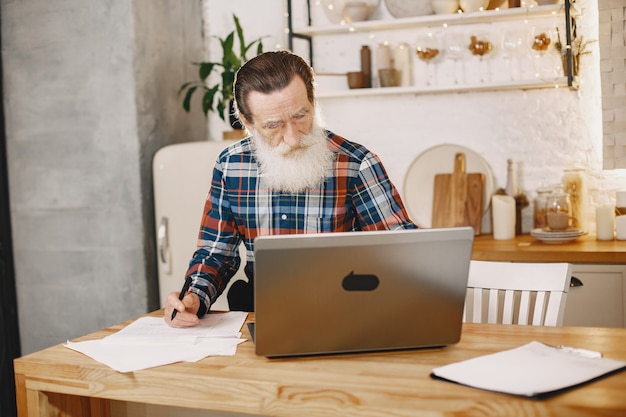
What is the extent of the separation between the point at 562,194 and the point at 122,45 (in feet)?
7.76

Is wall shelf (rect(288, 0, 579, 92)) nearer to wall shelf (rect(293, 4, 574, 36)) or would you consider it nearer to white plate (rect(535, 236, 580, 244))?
wall shelf (rect(293, 4, 574, 36))

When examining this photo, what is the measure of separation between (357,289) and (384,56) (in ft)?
8.34

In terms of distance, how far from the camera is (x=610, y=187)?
3.76m

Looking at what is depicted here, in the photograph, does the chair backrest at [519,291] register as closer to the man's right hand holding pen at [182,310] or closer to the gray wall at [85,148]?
the man's right hand holding pen at [182,310]

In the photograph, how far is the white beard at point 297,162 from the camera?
2.37 m

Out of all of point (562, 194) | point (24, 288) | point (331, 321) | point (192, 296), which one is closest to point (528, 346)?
point (331, 321)

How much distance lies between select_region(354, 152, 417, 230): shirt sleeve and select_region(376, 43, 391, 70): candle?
1.59 m

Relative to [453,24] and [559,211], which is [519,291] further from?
[453,24]

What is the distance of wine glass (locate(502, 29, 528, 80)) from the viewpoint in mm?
3596

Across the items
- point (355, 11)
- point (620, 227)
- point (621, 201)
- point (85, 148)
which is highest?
point (355, 11)

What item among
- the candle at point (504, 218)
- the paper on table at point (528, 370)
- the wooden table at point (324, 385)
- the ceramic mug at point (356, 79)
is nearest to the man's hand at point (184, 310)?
the wooden table at point (324, 385)

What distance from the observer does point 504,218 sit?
369 cm

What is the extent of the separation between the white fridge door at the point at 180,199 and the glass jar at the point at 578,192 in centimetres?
168

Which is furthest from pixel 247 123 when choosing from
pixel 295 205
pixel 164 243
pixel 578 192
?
pixel 578 192
